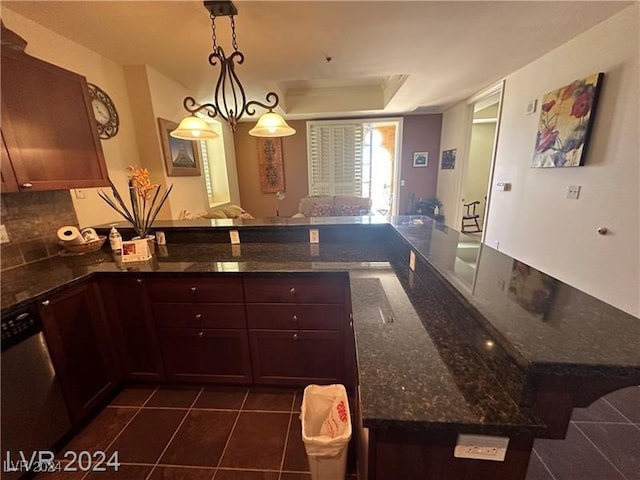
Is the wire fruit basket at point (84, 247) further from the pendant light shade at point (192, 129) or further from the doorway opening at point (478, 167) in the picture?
the doorway opening at point (478, 167)

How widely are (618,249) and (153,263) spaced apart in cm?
325

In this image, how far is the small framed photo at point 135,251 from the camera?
1.75 metres

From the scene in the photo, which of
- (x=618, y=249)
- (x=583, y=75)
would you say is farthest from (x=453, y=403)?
(x=583, y=75)

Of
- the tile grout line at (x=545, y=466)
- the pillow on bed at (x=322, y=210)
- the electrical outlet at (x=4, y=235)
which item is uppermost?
the electrical outlet at (x=4, y=235)

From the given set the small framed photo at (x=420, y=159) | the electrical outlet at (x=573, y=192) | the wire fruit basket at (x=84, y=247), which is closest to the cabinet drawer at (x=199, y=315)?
Result: the wire fruit basket at (x=84, y=247)

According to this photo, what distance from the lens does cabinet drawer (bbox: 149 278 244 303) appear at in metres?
1.57

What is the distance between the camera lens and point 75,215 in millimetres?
2100

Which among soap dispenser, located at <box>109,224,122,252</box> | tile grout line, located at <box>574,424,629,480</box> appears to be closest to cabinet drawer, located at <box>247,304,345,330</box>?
soap dispenser, located at <box>109,224,122,252</box>

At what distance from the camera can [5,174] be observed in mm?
1364

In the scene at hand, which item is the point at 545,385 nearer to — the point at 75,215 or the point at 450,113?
the point at 75,215

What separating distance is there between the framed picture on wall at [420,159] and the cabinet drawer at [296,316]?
4.95 metres

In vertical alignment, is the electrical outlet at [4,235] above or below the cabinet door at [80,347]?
above

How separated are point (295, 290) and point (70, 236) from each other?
5.47 feet

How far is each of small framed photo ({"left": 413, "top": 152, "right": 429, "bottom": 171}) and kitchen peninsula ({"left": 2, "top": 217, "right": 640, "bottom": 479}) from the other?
4266 mm
